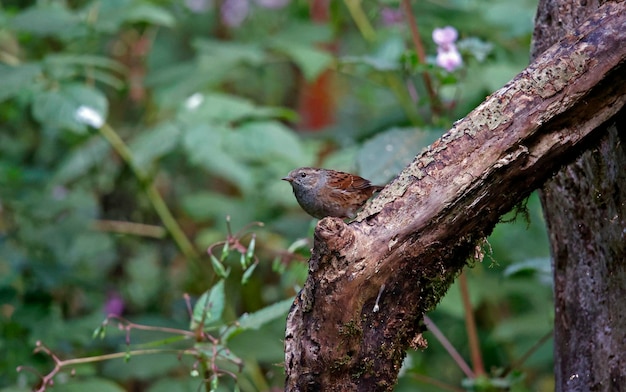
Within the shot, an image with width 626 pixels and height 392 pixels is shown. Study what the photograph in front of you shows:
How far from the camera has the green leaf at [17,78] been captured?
3275 millimetres

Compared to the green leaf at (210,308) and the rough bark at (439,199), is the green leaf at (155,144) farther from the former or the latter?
the rough bark at (439,199)

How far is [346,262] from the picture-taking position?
1.72 meters

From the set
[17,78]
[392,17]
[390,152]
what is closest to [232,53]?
[17,78]

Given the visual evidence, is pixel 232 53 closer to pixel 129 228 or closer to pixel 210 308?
pixel 129 228

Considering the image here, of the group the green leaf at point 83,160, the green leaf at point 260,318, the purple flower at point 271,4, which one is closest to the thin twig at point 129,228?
the green leaf at point 83,160

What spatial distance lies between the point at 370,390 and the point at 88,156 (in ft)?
8.79

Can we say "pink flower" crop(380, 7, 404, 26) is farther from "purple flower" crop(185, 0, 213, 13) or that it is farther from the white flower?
the white flower

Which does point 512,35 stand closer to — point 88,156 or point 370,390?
point 88,156

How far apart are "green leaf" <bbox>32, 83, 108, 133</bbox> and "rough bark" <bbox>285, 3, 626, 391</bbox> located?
76.5 inches

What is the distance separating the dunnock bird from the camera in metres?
2.95

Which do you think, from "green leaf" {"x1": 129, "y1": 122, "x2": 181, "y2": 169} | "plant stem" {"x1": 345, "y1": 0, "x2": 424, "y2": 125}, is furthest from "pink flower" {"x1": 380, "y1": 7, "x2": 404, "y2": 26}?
"green leaf" {"x1": 129, "y1": 122, "x2": 181, "y2": 169}

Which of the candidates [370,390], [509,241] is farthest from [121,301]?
[370,390]

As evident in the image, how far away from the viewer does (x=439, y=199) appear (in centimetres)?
177

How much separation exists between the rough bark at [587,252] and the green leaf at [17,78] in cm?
225
